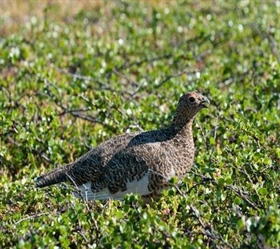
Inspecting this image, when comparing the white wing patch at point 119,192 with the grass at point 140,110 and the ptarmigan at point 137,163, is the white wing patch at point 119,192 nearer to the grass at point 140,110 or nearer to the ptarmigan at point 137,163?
the ptarmigan at point 137,163

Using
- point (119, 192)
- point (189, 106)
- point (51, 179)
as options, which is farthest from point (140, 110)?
point (119, 192)

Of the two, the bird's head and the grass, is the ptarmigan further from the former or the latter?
the grass

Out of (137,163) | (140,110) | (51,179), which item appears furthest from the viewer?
(140,110)

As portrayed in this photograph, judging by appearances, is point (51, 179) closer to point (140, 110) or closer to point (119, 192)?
point (119, 192)

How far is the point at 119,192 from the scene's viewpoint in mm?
6039

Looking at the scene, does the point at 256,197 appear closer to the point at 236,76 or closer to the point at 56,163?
the point at 56,163

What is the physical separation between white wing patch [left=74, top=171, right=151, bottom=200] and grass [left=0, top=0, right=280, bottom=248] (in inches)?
4.0

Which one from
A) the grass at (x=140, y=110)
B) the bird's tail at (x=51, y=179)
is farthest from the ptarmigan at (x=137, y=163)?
the grass at (x=140, y=110)

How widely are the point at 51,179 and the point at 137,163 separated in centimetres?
73

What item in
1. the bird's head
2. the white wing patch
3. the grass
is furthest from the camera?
the bird's head

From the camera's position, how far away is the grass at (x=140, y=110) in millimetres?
5234

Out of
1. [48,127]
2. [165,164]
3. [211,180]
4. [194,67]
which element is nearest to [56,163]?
[48,127]

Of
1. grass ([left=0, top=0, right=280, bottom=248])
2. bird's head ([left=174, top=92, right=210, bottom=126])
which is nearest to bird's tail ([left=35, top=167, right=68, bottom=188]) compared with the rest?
grass ([left=0, top=0, right=280, bottom=248])

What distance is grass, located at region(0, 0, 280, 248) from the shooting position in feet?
17.2
